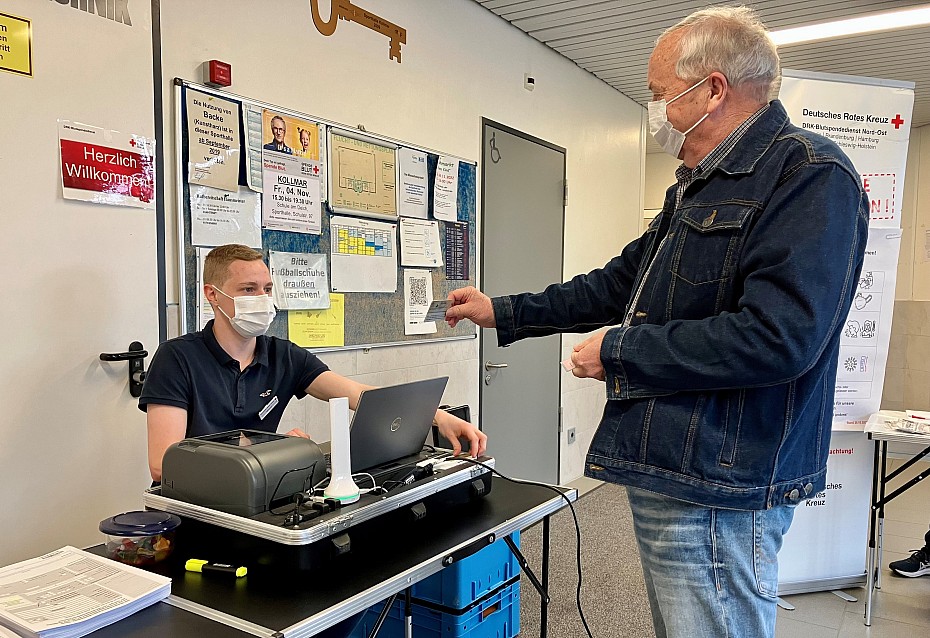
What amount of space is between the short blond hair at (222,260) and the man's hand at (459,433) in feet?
2.60

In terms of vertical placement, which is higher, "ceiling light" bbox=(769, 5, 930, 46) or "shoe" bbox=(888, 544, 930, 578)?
"ceiling light" bbox=(769, 5, 930, 46)

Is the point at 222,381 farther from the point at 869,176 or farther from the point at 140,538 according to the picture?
the point at 869,176

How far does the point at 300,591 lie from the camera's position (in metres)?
1.30

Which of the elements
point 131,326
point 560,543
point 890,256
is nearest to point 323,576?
point 131,326

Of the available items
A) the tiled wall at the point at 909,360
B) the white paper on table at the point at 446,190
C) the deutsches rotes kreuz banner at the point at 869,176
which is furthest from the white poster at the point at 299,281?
the tiled wall at the point at 909,360

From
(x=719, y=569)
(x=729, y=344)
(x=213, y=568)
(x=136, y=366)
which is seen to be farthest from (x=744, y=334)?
(x=136, y=366)

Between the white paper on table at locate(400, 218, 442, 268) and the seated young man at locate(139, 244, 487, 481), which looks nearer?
the seated young man at locate(139, 244, 487, 481)

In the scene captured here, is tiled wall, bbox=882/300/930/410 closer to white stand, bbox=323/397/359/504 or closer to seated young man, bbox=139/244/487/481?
seated young man, bbox=139/244/487/481

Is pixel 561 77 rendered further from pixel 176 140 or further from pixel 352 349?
pixel 176 140

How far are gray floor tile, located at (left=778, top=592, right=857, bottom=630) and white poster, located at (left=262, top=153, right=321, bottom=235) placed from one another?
8.81 feet

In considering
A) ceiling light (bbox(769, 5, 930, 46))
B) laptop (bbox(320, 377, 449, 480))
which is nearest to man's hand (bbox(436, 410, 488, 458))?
laptop (bbox(320, 377, 449, 480))

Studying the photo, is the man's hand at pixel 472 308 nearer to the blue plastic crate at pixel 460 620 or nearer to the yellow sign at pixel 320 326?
the blue plastic crate at pixel 460 620

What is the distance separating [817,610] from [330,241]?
274 cm

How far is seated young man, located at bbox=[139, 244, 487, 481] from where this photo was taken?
196 cm
